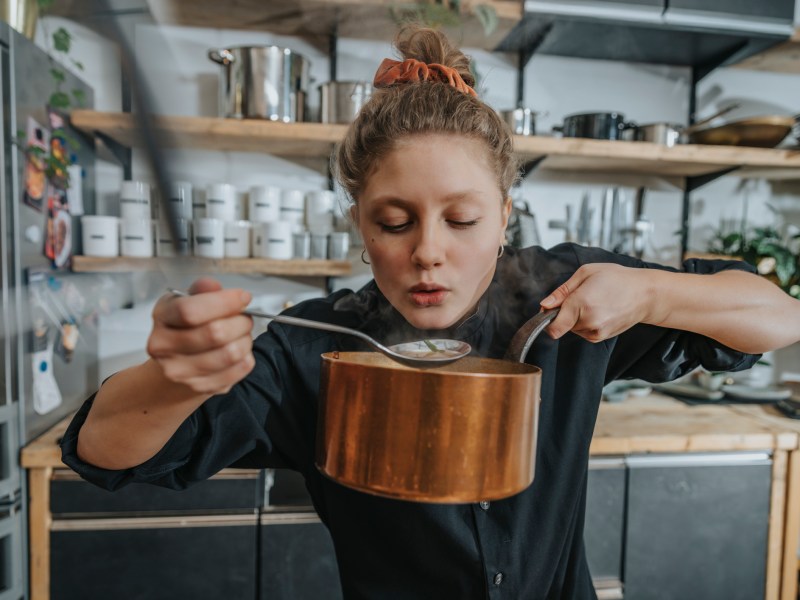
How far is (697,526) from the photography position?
1943 millimetres

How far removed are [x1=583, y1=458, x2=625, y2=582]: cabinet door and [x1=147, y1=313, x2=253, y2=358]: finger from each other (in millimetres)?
1697

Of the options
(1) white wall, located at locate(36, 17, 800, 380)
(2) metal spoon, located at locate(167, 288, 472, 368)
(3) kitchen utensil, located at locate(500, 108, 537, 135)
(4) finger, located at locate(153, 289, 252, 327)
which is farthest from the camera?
(1) white wall, located at locate(36, 17, 800, 380)

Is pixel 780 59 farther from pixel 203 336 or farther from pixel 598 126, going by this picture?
pixel 203 336

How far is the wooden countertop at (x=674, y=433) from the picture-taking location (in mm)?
1757

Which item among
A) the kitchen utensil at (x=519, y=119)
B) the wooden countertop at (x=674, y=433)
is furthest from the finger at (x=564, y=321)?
the kitchen utensil at (x=519, y=119)

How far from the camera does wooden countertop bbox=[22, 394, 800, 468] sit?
5.76 ft

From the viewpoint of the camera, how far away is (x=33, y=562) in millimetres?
1667

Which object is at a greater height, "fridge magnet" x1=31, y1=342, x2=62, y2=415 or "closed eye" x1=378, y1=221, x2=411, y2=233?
"closed eye" x1=378, y1=221, x2=411, y2=233

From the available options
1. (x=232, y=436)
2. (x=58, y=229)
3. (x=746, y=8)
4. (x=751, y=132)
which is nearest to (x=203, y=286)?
(x=232, y=436)

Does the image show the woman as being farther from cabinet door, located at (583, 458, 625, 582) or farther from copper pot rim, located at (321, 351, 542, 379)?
cabinet door, located at (583, 458, 625, 582)

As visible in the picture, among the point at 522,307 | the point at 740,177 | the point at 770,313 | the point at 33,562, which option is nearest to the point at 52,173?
the point at 33,562

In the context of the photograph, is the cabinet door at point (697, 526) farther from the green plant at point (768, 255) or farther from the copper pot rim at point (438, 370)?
the copper pot rim at point (438, 370)

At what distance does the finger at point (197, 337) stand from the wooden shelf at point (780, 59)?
2.80 metres

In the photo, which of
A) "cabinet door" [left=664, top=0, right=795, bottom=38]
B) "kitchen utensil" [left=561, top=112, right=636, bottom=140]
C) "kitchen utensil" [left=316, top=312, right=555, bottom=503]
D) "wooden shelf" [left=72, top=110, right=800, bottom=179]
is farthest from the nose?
"cabinet door" [left=664, top=0, right=795, bottom=38]
